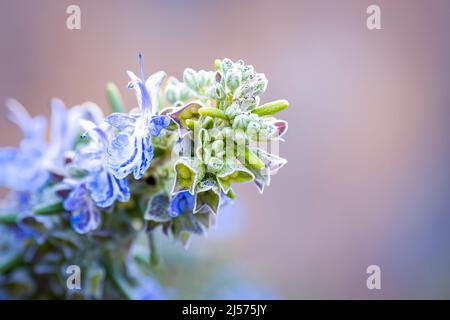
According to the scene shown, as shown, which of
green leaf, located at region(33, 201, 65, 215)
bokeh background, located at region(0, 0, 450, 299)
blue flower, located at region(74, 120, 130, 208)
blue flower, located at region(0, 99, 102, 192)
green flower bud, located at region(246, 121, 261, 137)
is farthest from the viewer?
bokeh background, located at region(0, 0, 450, 299)

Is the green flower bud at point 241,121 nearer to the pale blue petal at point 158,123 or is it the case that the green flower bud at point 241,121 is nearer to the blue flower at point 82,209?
the pale blue petal at point 158,123

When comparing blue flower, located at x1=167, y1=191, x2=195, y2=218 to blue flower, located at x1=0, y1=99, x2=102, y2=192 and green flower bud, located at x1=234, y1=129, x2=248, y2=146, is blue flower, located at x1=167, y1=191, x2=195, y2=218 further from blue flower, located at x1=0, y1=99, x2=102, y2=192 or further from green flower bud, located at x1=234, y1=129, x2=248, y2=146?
blue flower, located at x1=0, y1=99, x2=102, y2=192

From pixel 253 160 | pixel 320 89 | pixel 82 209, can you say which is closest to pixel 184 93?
pixel 253 160

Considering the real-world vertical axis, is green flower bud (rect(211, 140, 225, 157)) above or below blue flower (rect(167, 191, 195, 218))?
above

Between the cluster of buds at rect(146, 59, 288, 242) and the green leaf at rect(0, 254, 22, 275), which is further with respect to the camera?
the green leaf at rect(0, 254, 22, 275)

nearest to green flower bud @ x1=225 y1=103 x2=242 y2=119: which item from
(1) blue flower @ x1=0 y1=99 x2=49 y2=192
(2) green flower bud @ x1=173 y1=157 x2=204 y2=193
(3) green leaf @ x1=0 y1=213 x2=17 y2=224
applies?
(2) green flower bud @ x1=173 y1=157 x2=204 y2=193

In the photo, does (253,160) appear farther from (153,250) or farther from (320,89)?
(320,89)

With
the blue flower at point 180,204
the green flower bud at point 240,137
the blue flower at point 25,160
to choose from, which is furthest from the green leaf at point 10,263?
the green flower bud at point 240,137
